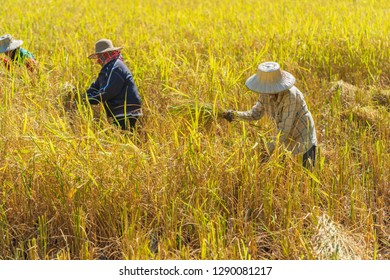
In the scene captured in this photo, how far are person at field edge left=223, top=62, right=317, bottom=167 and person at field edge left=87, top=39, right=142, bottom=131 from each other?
90 cm

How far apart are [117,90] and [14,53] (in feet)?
4.29

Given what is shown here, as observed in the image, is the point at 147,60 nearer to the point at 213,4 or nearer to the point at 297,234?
the point at 297,234

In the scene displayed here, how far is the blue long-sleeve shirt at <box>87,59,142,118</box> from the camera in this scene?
370cm

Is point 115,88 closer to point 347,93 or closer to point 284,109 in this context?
point 284,109

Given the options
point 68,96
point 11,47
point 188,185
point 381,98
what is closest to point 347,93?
point 381,98

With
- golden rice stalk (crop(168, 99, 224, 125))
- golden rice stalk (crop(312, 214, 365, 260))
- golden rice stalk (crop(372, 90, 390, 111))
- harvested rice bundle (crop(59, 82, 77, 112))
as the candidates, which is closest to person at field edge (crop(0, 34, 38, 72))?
harvested rice bundle (crop(59, 82, 77, 112))

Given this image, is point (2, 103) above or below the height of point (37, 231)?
above

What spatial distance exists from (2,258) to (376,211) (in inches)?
70.9

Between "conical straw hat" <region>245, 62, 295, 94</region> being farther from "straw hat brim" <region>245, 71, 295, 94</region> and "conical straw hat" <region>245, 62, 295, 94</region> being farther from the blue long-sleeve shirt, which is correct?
the blue long-sleeve shirt

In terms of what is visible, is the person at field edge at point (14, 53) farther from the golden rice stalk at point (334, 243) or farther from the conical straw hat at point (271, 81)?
the golden rice stalk at point (334, 243)

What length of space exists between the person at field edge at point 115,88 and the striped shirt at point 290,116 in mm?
917

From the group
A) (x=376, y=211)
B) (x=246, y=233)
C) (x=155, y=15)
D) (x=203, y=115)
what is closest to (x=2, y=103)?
(x=203, y=115)

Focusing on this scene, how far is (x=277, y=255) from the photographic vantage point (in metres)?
2.38

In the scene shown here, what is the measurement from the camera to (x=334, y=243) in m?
2.35
